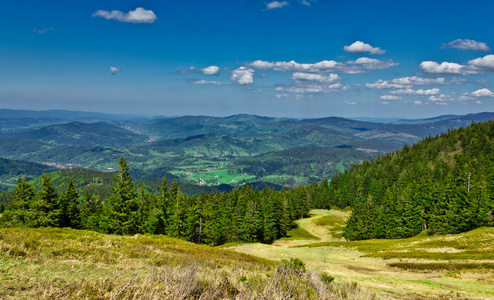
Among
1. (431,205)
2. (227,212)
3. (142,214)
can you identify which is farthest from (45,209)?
(431,205)

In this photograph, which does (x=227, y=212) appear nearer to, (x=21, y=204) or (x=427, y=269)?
(x=21, y=204)

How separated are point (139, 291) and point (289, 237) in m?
80.9

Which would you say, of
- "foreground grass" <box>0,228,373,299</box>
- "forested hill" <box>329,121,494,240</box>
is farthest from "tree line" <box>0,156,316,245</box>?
"foreground grass" <box>0,228,373,299</box>

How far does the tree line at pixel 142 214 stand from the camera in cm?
4691

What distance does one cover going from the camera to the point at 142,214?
193 feet

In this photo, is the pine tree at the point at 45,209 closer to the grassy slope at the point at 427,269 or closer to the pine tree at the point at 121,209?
the pine tree at the point at 121,209

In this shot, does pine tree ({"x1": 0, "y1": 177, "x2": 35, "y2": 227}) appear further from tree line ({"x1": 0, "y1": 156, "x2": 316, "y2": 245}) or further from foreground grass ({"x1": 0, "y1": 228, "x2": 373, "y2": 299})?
foreground grass ({"x1": 0, "y1": 228, "x2": 373, "y2": 299})

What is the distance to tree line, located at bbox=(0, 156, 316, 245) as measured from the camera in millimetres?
46906

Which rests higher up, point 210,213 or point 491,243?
point 491,243

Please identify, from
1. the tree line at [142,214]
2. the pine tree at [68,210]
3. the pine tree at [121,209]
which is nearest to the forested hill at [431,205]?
the tree line at [142,214]

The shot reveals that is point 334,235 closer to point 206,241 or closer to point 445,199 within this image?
point 445,199

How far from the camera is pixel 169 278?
338 inches

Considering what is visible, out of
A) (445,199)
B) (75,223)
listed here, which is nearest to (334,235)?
(445,199)

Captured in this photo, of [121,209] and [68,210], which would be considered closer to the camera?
[121,209]
